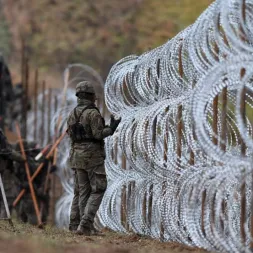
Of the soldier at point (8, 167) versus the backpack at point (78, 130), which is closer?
the backpack at point (78, 130)

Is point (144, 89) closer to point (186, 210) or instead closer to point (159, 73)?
point (159, 73)

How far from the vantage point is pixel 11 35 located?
4275cm

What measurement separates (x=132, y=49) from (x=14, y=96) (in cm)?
1425

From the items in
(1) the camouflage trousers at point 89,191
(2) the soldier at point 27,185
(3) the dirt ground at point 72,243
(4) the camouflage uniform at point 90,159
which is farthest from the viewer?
(2) the soldier at point 27,185

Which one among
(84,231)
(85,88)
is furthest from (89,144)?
(84,231)

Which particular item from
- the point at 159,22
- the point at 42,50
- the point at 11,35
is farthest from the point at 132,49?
→ the point at 11,35

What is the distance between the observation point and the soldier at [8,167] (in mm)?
14100

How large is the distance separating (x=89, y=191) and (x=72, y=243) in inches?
89.9

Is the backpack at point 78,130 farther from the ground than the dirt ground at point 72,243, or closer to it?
farther from the ground

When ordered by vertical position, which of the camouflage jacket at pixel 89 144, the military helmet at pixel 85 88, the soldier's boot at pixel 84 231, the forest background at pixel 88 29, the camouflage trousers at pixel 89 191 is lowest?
the soldier's boot at pixel 84 231

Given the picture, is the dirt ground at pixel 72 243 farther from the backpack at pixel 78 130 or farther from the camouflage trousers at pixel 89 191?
the backpack at pixel 78 130

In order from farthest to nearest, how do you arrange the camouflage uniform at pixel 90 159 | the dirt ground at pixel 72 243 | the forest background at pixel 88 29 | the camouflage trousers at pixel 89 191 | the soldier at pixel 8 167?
the forest background at pixel 88 29 → the soldier at pixel 8 167 → the camouflage trousers at pixel 89 191 → the camouflage uniform at pixel 90 159 → the dirt ground at pixel 72 243

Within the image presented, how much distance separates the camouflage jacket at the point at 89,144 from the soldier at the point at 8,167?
2823mm

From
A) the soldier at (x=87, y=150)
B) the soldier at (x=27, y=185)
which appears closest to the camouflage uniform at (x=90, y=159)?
the soldier at (x=87, y=150)
